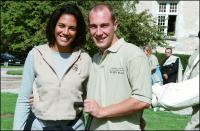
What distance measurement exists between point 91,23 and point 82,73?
1.92 ft

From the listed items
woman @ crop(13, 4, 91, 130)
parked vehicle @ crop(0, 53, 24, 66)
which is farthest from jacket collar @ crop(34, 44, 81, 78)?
parked vehicle @ crop(0, 53, 24, 66)

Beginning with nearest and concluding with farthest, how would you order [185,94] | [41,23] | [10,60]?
[185,94]
[41,23]
[10,60]

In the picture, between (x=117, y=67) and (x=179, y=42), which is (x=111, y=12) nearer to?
(x=117, y=67)

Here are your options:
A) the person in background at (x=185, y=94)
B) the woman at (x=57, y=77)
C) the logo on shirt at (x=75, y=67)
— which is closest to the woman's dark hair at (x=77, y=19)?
the woman at (x=57, y=77)

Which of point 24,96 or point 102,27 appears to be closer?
point 102,27

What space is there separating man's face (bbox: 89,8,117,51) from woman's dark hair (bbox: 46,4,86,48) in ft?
2.03

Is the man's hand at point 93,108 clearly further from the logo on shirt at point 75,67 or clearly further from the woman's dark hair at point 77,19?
the woman's dark hair at point 77,19

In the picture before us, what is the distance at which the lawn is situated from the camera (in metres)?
10.9

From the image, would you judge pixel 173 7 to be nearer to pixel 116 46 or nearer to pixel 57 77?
pixel 57 77

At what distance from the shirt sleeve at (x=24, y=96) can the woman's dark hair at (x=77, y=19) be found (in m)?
0.25

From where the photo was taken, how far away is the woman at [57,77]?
4.02m

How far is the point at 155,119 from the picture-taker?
1224 cm

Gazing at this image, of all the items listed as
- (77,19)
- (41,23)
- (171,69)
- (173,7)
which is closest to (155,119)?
(171,69)

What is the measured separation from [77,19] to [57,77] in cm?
51
